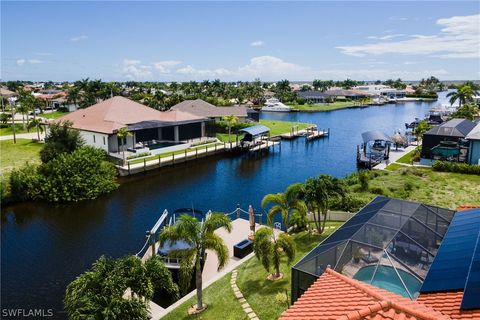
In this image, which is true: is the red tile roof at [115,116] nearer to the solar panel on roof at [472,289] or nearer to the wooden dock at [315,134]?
the wooden dock at [315,134]

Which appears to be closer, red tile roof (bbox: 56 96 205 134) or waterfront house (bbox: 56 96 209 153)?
waterfront house (bbox: 56 96 209 153)

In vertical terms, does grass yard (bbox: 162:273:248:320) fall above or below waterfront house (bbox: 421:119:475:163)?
below

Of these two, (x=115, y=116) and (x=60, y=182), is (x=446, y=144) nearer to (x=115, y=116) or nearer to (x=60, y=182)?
(x=60, y=182)

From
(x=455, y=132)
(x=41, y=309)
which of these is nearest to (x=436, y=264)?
(x=41, y=309)

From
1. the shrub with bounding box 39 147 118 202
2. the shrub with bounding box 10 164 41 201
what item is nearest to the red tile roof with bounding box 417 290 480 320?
the shrub with bounding box 39 147 118 202

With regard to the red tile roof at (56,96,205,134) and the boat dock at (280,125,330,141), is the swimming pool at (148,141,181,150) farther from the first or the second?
the boat dock at (280,125,330,141)

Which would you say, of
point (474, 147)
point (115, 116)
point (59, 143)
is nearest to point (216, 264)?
point (59, 143)

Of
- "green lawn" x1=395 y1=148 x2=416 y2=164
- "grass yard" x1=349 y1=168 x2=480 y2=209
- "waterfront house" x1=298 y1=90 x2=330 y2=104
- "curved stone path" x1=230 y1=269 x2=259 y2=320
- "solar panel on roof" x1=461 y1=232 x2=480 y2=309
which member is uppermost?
"waterfront house" x1=298 y1=90 x2=330 y2=104

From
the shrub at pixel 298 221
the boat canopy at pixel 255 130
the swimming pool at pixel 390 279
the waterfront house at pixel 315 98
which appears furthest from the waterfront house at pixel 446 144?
the waterfront house at pixel 315 98
